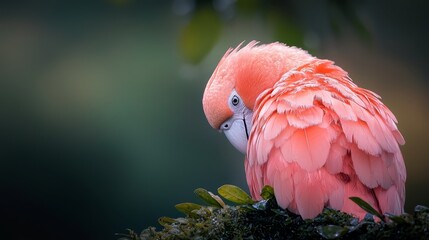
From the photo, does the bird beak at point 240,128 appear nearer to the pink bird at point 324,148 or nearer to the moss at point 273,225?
Result: the pink bird at point 324,148

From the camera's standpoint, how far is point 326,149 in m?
1.10

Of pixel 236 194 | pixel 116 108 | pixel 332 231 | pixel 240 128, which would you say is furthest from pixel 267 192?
pixel 116 108

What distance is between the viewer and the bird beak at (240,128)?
1.71m

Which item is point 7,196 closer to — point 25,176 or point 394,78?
point 25,176

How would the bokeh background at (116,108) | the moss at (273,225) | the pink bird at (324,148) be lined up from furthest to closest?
1. the bokeh background at (116,108)
2. the pink bird at (324,148)
3. the moss at (273,225)

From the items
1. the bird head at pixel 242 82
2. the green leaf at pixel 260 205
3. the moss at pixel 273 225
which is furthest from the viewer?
the bird head at pixel 242 82

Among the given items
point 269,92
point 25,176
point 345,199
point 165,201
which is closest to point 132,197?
point 165,201

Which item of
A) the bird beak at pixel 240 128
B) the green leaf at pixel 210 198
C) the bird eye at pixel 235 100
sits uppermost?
the bird eye at pixel 235 100

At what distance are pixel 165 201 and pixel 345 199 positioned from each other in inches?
58.9

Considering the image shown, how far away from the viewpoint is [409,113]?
2.53m

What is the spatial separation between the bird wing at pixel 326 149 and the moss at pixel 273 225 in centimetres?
13

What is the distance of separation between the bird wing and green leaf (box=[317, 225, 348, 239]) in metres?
0.23

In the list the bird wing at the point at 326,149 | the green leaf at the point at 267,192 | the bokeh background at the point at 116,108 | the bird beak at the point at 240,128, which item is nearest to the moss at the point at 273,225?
the green leaf at the point at 267,192

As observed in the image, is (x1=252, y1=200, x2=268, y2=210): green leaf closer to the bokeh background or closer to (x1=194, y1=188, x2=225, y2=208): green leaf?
(x1=194, y1=188, x2=225, y2=208): green leaf
